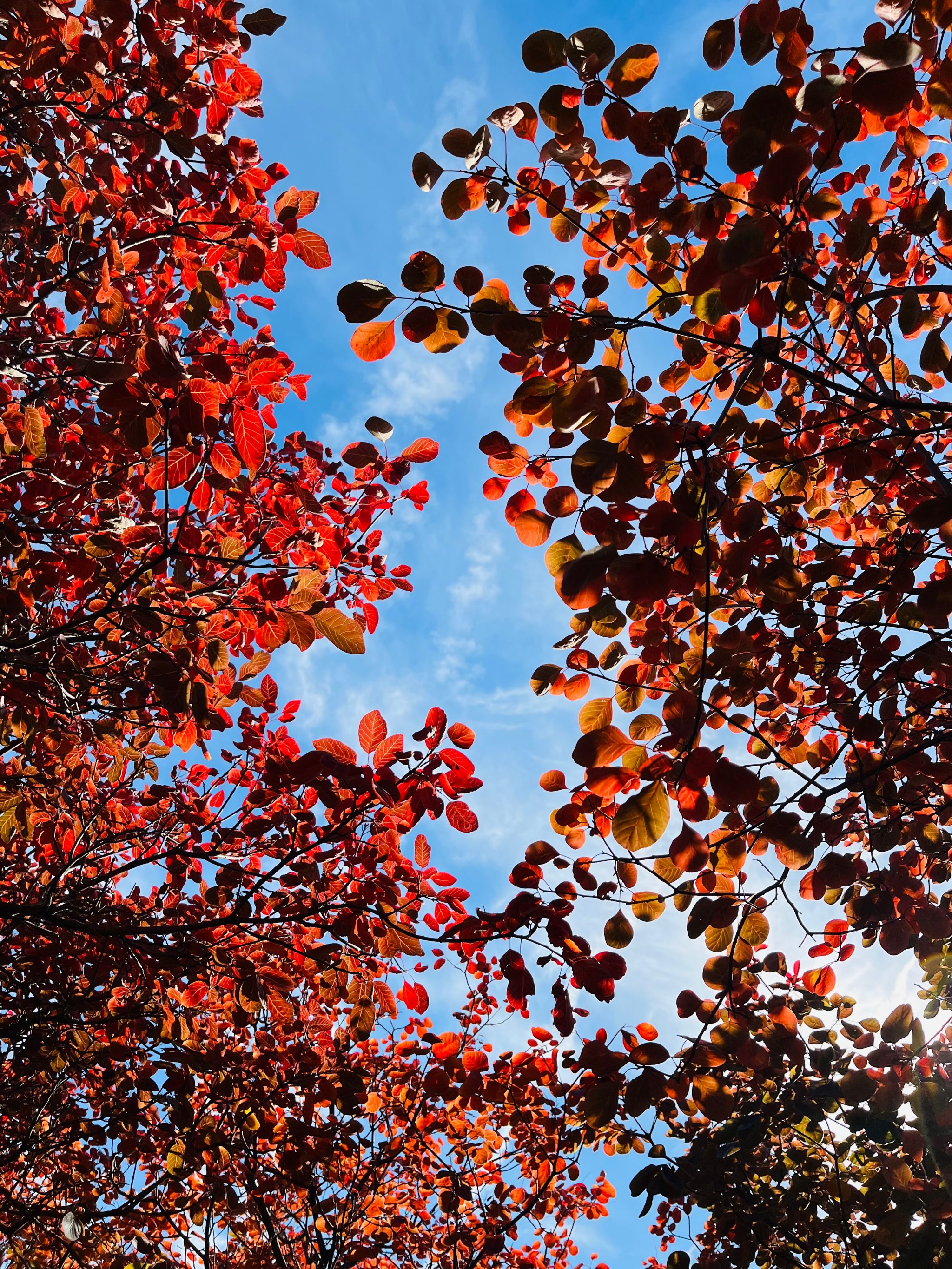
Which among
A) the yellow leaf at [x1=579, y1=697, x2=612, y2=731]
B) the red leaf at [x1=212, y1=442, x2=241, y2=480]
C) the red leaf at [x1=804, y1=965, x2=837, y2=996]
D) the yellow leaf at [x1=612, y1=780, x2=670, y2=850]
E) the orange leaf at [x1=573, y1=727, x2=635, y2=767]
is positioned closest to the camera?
the yellow leaf at [x1=612, y1=780, x2=670, y2=850]

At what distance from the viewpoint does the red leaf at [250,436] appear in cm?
227

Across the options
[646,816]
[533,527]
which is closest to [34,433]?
[533,527]

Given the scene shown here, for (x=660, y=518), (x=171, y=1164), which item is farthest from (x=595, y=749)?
(x=171, y=1164)

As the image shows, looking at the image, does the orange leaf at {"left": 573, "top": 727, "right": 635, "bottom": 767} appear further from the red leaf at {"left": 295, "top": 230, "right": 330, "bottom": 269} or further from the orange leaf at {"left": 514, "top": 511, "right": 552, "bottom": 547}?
the red leaf at {"left": 295, "top": 230, "right": 330, "bottom": 269}

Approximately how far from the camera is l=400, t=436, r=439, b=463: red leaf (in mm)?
3004

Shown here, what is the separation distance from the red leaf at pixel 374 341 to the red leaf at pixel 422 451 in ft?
3.36

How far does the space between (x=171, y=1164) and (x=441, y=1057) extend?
6.40 ft

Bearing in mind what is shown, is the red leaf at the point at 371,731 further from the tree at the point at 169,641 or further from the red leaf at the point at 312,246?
the red leaf at the point at 312,246

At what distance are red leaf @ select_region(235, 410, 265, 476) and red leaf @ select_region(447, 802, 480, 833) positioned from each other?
→ 1340mm

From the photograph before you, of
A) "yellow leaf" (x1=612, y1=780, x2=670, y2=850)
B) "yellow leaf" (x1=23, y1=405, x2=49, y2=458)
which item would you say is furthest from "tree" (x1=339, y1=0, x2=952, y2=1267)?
"yellow leaf" (x1=23, y1=405, x2=49, y2=458)

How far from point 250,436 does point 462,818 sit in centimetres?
148

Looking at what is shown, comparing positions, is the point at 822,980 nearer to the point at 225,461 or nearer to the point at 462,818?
the point at 462,818

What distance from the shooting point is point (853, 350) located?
12.1ft

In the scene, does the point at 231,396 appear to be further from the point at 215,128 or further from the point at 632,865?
the point at 632,865
